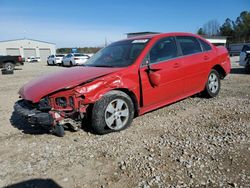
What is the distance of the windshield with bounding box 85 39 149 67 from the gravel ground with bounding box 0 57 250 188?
3.92 feet

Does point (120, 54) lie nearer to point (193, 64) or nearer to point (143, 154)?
point (193, 64)

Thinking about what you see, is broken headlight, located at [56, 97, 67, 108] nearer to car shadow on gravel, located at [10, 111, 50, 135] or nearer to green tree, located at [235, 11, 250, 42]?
car shadow on gravel, located at [10, 111, 50, 135]

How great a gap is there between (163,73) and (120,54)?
36.9 inches

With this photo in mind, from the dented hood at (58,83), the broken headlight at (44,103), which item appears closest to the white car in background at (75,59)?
the dented hood at (58,83)

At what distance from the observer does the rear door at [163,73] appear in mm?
4566

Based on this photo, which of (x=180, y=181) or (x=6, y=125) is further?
(x=6, y=125)

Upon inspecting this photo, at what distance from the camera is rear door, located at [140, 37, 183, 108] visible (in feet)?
15.0

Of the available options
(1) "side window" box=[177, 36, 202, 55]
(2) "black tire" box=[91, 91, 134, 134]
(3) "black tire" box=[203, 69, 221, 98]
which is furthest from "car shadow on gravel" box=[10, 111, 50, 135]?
(3) "black tire" box=[203, 69, 221, 98]

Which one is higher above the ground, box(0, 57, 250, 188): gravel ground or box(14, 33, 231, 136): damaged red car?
box(14, 33, 231, 136): damaged red car

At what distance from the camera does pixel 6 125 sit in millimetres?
5016

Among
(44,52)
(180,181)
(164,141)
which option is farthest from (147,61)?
(44,52)

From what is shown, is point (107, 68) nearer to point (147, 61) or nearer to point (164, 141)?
point (147, 61)

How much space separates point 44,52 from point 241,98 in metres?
62.4

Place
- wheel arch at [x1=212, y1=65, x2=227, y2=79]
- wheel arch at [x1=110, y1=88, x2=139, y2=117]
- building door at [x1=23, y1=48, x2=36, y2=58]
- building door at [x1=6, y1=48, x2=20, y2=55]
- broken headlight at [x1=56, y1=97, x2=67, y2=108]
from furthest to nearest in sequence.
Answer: building door at [x1=23, y1=48, x2=36, y2=58] < building door at [x1=6, y1=48, x2=20, y2=55] < wheel arch at [x1=212, y1=65, x2=227, y2=79] < wheel arch at [x1=110, y1=88, x2=139, y2=117] < broken headlight at [x1=56, y1=97, x2=67, y2=108]
